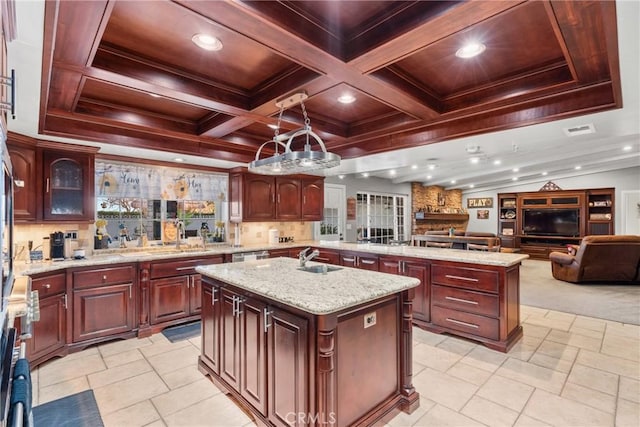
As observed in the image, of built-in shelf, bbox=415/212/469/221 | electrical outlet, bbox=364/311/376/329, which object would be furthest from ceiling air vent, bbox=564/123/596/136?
built-in shelf, bbox=415/212/469/221

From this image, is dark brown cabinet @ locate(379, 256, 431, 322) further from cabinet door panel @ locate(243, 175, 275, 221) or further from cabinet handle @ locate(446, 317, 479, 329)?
cabinet door panel @ locate(243, 175, 275, 221)

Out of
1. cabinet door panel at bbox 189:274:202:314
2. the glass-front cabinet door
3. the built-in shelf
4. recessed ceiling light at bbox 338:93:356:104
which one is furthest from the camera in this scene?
the built-in shelf

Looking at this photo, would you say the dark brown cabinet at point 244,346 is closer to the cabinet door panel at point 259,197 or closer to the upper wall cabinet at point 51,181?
the upper wall cabinet at point 51,181

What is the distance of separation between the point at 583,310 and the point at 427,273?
9.09 ft

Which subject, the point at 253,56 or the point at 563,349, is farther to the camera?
the point at 563,349

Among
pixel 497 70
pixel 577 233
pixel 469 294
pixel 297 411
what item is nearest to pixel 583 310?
pixel 469 294

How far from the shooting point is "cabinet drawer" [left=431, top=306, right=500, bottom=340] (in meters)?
3.32

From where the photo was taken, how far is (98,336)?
135 inches

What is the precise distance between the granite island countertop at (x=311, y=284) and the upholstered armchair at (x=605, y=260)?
579 centimetres

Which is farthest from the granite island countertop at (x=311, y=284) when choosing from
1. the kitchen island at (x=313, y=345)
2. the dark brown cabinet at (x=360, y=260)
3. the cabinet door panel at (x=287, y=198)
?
the cabinet door panel at (x=287, y=198)

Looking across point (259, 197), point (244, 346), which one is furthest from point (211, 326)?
point (259, 197)

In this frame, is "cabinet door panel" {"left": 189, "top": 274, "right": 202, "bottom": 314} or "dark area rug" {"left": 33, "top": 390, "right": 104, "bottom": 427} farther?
"cabinet door panel" {"left": 189, "top": 274, "right": 202, "bottom": 314}

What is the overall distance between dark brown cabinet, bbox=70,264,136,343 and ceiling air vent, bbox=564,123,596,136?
4922 millimetres

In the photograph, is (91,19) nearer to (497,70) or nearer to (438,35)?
(438,35)
